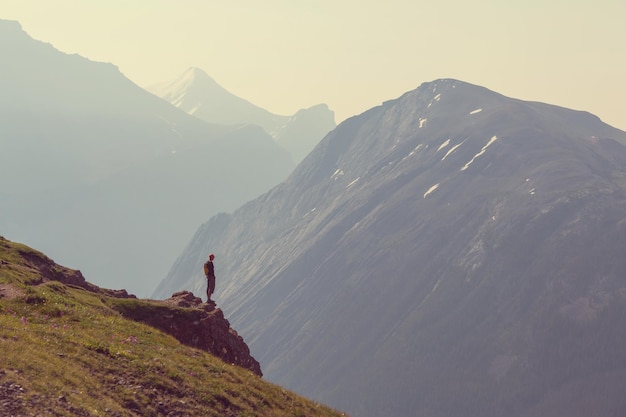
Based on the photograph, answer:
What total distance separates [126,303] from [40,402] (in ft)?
78.7

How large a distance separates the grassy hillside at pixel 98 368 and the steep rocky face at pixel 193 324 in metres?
3.12

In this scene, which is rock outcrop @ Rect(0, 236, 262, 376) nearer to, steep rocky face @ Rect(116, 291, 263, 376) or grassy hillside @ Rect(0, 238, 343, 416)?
steep rocky face @ Rect(116, 291, 263, 376)

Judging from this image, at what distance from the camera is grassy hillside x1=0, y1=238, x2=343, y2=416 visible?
1237 inches

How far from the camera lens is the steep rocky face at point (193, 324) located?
172 ft

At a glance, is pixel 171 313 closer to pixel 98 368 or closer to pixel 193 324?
pixel 193 324

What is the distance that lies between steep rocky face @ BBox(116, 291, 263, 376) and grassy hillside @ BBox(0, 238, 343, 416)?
3123 mm

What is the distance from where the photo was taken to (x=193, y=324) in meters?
54.0

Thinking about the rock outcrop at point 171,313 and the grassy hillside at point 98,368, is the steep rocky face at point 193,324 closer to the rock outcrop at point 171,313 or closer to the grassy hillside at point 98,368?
the rock outcrop at point 171,313

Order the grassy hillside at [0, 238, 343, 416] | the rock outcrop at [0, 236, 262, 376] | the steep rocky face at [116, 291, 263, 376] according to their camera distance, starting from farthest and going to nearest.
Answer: the steep rocky face at [116, 291, 263, 376], the rock outcrop at [0, 236, 262, 376], the grassy hillside at [0, 238, 343, 416]

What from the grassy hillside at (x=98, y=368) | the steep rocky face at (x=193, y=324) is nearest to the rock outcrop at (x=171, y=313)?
the steep rocky face at (x=193, y=324)

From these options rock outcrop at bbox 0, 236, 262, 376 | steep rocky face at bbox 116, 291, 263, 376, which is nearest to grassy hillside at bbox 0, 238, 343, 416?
rock outcrop at bbox 0, 236, 262, 376

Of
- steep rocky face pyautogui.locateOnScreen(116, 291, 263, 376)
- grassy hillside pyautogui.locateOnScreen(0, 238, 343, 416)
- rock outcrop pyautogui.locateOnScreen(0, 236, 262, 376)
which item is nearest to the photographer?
grassy hillside pyautogui.locateOnScreen(0, 238, 343, 416)

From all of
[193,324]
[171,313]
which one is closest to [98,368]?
[193,324]

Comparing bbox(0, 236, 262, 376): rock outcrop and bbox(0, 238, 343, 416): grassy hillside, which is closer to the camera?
bbox(0, 238, 343, 416): grassy hillside
